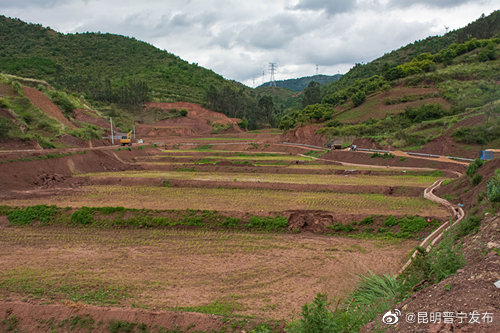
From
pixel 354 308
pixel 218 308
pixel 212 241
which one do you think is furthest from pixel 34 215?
pixel 354 308

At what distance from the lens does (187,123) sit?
78.5 m

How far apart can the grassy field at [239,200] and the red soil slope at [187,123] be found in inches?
1951

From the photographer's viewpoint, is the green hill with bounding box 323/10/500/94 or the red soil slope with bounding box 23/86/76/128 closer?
the red soil slope with bounding box 23/86/76/128

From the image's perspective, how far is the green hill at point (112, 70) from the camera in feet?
261

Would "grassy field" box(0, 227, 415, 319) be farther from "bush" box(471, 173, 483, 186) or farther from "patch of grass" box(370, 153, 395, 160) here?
"patch of grass" box(370, 153, 395, 160)

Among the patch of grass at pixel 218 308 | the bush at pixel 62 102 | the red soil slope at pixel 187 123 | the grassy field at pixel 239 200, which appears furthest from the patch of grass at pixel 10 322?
the red soil slope at pixel 187 123

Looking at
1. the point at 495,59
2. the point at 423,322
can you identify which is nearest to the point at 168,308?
the point at 423,322

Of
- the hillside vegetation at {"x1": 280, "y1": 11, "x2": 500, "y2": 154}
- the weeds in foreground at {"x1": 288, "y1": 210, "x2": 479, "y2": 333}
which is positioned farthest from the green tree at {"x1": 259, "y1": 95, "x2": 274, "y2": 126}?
the weeds in foreground at {"x1": 288, "y1": 210, "x2": 479, "y2": 333}

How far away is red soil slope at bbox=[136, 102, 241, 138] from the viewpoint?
69688 mm

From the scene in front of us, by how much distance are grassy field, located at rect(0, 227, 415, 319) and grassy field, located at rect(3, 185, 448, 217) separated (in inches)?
102

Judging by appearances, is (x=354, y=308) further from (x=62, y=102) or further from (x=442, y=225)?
(x=62, y=102)

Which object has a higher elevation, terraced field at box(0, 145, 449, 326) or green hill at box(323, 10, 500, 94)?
green hill at box(323, 10, 500, 94)

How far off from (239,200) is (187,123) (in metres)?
63.4

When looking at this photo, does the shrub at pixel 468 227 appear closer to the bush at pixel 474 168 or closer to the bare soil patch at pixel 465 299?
the bare soil patch at pixel 465 299
